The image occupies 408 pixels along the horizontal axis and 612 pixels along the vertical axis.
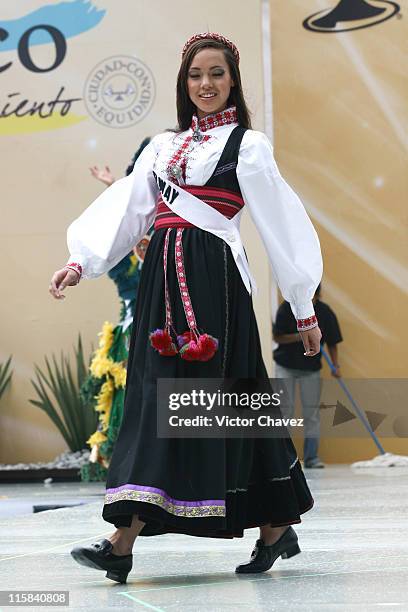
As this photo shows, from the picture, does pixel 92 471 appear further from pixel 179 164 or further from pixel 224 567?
pixel 179 164

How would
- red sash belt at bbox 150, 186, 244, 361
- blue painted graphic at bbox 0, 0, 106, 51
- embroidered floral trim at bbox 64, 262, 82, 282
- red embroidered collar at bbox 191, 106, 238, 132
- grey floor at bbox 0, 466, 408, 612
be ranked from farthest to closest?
blue painted graphic at bbox 0, 0, 106, 51 → red embroidered collar at bbox 191, 106, 238, 132 → embroidered floral trim at bbox 64, 262, 82, 282 → red sash belt at bbox 150, 186, 244, 361 → grey floor at bbox 0, 466, 408, 612

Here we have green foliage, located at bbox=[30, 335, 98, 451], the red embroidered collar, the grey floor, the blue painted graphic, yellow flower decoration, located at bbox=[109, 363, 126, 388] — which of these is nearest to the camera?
the grey floor

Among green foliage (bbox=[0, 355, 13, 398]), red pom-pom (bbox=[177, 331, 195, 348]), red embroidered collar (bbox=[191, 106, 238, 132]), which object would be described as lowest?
green foliage (bbox=[0, 355, 13, 398])

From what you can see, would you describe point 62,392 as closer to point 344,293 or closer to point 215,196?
point 344,293

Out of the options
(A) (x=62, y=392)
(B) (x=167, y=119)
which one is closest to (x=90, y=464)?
(A) (x=62, y=392)

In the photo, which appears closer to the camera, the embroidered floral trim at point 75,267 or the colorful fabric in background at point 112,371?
the embroidered floral trim at point 75,267

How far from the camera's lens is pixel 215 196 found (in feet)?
8.81

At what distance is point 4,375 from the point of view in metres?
7.48

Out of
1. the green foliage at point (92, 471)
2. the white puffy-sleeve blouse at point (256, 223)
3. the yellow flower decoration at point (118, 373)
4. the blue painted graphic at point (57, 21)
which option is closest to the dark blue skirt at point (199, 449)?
the white puffy-sleeve blouse at point (256, 223)

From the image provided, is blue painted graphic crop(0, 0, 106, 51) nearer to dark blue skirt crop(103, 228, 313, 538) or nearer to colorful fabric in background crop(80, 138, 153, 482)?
colorful fabric in background crop(80, 138, 153, 482)

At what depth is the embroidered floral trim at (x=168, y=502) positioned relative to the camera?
7.97 ft

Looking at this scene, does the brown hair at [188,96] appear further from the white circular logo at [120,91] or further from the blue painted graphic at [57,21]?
the blue painted graphic at [57,21]

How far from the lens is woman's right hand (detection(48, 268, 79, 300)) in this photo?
2.57 meters

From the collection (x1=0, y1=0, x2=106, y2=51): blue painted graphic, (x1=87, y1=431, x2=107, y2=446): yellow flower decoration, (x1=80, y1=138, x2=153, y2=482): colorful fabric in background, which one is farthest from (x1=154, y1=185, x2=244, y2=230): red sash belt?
(x1=0, y1=0, x2=106, y2=51): blue painted graphic
